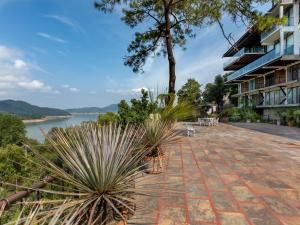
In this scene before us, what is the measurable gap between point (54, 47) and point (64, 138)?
15319mm

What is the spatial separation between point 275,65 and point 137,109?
808 inches

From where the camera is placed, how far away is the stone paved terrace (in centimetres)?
265

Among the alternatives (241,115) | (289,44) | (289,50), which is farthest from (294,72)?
(241,115)

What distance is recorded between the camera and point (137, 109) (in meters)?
6.37

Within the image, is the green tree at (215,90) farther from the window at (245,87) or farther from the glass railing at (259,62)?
the glass railing at (259,62)

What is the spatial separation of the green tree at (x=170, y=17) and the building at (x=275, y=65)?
558cm

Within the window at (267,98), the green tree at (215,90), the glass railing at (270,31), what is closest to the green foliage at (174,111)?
the glass railing at (270,31)

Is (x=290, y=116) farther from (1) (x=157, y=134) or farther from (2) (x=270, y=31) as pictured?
(1) (x=157, y=134)

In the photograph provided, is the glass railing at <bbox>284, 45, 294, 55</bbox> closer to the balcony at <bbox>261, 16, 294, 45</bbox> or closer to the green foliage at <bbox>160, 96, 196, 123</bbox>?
the balcony at <bbox>261, 16, 294, 45</bbox>

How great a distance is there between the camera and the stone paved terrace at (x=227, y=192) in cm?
265

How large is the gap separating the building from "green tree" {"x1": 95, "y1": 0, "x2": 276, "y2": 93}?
5577 millimetres

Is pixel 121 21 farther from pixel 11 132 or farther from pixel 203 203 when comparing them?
pixel 11 132

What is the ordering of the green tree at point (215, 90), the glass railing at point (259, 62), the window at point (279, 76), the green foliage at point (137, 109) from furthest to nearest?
the green tree at point (215, 90), the window at point (279, 76), the glass railing at point (259, 62), the green foliage at point (137, 109)

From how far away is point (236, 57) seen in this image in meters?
31.7
